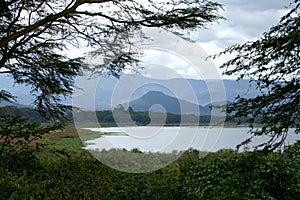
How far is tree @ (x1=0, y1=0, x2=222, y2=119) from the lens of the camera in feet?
21.0

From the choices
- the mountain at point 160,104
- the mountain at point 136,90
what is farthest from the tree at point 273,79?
the mountain at point 160,104

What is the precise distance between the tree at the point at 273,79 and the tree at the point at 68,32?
226 cm

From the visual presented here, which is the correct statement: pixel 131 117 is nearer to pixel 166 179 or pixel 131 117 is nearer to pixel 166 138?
pixel 166 138

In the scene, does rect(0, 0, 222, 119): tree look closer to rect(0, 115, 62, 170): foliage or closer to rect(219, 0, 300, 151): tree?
rect(0, 115, 62, 170): foliage

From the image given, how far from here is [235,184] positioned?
4.44 m

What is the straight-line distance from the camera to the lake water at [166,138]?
5212mm

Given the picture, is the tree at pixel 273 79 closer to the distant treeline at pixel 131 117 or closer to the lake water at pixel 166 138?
the lake water at pixel 166 138

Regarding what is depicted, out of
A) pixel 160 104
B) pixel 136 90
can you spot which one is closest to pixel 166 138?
pixel 160 104

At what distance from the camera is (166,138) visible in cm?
690

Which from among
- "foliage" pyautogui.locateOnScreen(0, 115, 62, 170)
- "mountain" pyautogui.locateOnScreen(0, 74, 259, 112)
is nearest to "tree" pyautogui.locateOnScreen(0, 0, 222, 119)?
"mountain" pyautogui.locateOnScreen(0, 74, 259, 112)

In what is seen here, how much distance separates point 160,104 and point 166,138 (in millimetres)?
1106

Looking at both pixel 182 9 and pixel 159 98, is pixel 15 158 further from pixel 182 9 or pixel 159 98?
pixel 182 9

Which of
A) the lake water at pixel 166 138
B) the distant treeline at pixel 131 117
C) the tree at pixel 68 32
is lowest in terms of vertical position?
the lake water at pixel 166 138

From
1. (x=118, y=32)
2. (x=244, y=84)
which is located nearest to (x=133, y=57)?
(x=118, y=32)
